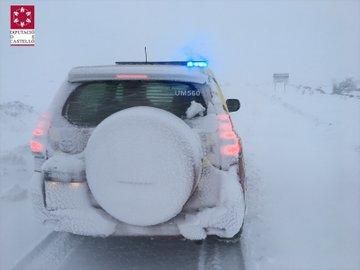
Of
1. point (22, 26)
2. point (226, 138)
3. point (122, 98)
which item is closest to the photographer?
point (226, 138)

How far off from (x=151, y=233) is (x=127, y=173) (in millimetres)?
575

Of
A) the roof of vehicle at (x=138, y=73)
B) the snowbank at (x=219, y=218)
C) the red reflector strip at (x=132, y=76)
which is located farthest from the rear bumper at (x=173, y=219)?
the red reflector strip at (x=132, y=76)

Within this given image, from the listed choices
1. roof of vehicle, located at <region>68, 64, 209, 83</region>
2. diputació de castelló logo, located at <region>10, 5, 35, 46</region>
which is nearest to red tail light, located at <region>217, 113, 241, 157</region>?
roof of vehicle, located at <region>68, 64, 209, 83</region>

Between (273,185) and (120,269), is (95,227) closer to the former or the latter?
(120,269)

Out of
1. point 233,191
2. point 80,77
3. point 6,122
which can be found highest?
point 80,77

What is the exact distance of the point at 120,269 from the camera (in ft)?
13.6

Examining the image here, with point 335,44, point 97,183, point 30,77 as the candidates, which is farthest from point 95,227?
point 30,77

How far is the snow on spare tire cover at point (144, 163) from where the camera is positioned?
136 inches

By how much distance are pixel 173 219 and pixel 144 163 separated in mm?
579

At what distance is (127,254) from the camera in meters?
4.44

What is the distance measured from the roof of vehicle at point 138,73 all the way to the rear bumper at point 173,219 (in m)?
0.73

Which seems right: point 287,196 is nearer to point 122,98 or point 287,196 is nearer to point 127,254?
point 127,254

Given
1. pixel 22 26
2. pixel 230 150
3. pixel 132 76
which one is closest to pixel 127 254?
pixel 230 150

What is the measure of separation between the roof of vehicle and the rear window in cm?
6
